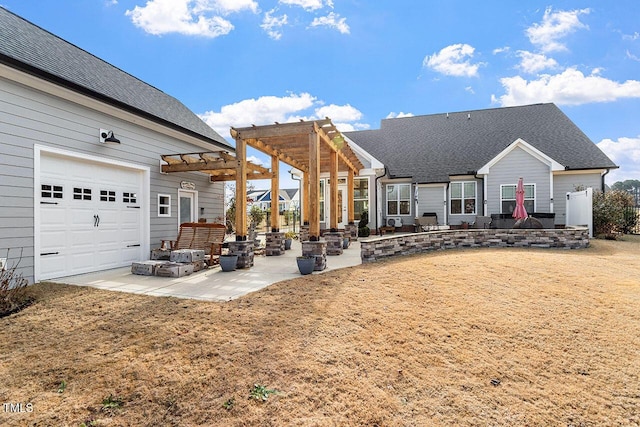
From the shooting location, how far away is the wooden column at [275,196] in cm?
986

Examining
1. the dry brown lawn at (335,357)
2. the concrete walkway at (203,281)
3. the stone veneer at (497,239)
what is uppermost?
the stone veneer at (497,239)

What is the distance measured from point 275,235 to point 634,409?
8.36 meters

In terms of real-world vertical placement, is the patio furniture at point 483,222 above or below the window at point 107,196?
below

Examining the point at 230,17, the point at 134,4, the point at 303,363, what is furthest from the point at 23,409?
the point at 230,17

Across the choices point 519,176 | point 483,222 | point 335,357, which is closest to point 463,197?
point 483,222

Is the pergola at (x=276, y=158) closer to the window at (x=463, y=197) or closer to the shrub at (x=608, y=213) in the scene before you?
the window at (x=463, y=197)

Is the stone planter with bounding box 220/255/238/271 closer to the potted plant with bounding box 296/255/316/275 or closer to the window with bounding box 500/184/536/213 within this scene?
the potted plant with bounding box 296/255/316/275

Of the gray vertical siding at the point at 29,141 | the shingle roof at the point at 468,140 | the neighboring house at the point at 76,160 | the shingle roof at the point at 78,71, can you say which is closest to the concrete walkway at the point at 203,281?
the neighboring house at the point at 76,160

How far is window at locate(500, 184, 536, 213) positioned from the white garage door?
15471mm

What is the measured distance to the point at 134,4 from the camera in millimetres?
8461

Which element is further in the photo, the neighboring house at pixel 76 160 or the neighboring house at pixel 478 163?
the neighboring house at pixel 478 163

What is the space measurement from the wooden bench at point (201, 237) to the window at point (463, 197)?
12.3m

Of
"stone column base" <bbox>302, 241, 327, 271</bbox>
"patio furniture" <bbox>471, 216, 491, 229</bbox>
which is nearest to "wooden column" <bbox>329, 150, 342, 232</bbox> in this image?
"stone column base" <bbox>302, 241, 327, 271</bbox>

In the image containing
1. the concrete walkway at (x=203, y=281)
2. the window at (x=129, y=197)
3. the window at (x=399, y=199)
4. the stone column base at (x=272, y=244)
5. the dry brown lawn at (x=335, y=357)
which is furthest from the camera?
the window at (x=399, y=199)
